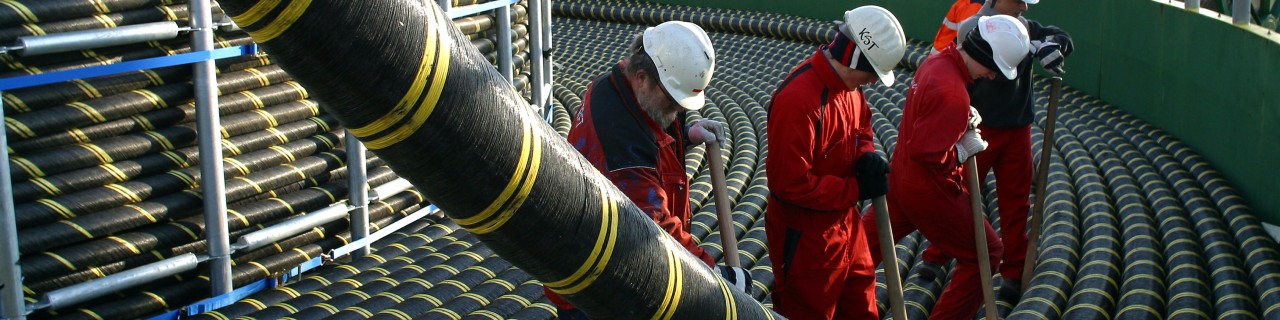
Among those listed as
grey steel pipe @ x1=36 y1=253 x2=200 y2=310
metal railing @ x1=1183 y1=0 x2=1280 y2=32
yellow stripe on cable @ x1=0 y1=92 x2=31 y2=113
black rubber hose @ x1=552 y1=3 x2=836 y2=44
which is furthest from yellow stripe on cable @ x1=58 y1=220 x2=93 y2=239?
black rubber hose @ x1=552 y1=3 x2=836 y2=44

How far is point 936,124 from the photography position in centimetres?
534

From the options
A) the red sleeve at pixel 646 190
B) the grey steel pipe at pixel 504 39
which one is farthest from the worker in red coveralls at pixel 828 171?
the grey steel pipe at pixel 504 39

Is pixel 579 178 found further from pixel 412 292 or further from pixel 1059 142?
pixel 1059 142

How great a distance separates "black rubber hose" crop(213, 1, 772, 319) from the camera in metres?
1.95

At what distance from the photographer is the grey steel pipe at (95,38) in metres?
4.64

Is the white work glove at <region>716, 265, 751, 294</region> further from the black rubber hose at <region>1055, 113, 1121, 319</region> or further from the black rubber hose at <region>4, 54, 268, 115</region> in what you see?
the black rubber hose at <region>4, 54, 268, 115</region>

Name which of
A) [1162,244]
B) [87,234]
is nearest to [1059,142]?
[1162,244]

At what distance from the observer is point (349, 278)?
5770mm

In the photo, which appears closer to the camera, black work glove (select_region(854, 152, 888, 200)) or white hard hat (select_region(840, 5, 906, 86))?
white hard hat (select_region(840, 5, 906, 86))

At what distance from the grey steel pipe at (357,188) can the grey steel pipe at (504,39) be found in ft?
5.28

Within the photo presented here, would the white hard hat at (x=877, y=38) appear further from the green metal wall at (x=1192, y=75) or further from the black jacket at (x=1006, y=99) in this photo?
the green metal wall at (x=1192, y=75)

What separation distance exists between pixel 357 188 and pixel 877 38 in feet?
8.58

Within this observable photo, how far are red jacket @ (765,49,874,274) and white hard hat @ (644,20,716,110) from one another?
2.51 ft

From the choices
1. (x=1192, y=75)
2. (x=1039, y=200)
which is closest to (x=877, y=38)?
(x=1039, y=200)
